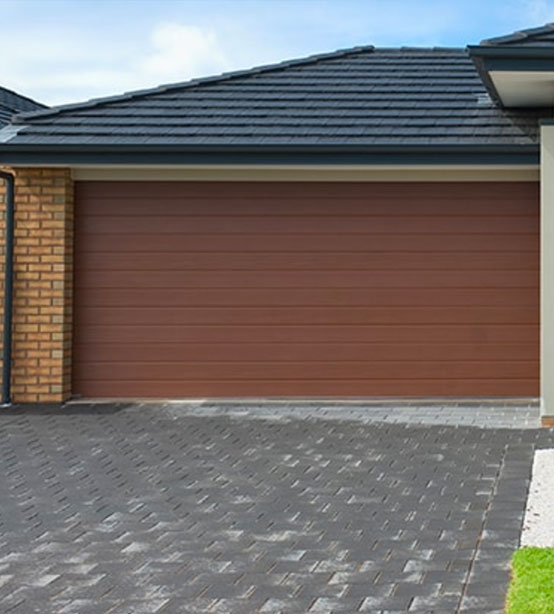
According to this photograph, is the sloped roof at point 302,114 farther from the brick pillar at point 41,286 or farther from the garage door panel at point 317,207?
the garage door panel at point 317,207

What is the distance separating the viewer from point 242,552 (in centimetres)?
552

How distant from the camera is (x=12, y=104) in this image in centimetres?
1653

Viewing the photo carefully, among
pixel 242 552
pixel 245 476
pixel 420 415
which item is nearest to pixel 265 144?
pixel 420 415

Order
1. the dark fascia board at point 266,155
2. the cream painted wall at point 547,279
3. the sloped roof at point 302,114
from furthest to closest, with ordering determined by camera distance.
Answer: the sloped roof at point 302,114 → the dark fascia board at point 266,155 → the cream painted wall at point 547,279

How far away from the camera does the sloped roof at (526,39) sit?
371 inches

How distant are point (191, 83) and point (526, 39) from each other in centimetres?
540

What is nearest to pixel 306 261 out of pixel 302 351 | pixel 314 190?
pixel 314 190

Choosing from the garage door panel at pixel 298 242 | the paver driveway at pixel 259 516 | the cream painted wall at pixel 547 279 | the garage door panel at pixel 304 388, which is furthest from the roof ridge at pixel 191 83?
the cream painted wall at pixel 547 279

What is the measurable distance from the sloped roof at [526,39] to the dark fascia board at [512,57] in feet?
0.30

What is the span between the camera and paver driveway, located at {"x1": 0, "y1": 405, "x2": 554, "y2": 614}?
4793mm

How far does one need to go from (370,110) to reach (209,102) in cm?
211

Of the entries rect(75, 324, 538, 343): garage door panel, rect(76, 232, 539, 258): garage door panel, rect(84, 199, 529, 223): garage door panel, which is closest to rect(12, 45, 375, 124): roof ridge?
rect(84, 199, 529, 223): garage door panel

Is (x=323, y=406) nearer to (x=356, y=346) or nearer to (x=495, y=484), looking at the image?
(x=356, y=346)

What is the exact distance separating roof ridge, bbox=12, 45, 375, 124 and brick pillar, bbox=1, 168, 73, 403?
3.57ft
